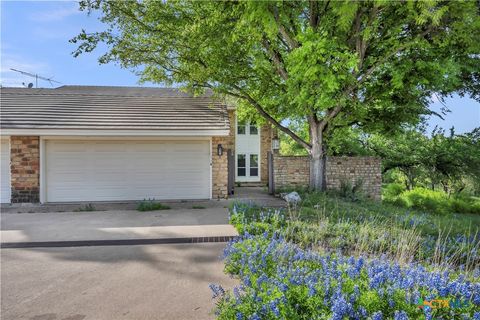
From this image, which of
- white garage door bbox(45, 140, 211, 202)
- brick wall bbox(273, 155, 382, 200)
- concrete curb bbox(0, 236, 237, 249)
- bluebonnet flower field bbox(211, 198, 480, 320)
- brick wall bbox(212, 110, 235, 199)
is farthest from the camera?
brick wall bbox(273, 155, 382, 200)

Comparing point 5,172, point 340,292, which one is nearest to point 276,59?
point 340,292

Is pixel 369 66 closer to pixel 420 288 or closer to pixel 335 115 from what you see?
pixel 335 115

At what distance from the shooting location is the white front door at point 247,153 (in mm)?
18094

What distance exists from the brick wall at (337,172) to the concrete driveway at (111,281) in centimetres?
699

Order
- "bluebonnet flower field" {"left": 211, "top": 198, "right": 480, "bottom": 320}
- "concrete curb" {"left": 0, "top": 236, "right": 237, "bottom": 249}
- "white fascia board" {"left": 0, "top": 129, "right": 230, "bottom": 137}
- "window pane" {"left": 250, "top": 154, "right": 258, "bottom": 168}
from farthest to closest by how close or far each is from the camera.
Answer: "window pane" {"left": 250, "top": 154, "right": 258, "bottom": 168} < "white fascia board" {"left": 0, "top": 129, "right": 230, "bottom": 137} < "concrete curb" {"left": 0, "top": 236, "right": 237, "bottom": 249} < "bluebonnet flower field" {"left": 211, "top": 198, "right": 480, "bottom": 320}

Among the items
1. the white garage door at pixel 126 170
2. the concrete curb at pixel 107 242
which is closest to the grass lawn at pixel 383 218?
the concrete curb at pixel 107 242

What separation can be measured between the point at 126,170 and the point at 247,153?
8504 millimetres

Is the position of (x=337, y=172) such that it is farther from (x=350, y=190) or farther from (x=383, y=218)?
(x=383, y=218)

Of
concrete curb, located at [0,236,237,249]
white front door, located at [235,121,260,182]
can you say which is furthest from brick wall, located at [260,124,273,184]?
concrete curb, located at [0,236,237,249]

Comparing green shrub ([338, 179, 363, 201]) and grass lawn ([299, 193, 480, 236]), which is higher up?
green shrub ([338, 179, 363, 201])

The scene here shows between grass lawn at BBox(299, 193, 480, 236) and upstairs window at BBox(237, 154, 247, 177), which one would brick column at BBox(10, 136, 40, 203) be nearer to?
grass lawn at BBox(299, 193, 480, 236)

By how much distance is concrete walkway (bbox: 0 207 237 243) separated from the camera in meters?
6.42

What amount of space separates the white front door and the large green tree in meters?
5.36

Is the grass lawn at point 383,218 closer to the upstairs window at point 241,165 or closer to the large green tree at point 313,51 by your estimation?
the large green tree at point 313,51
